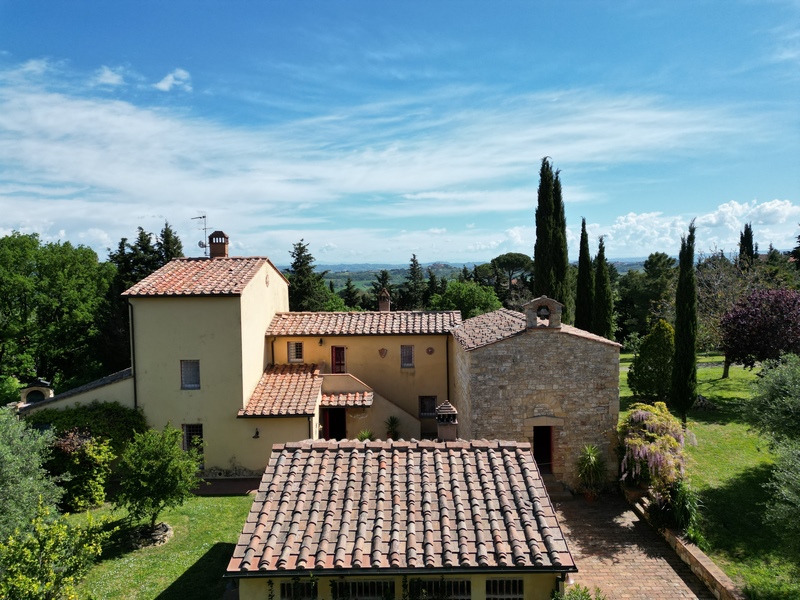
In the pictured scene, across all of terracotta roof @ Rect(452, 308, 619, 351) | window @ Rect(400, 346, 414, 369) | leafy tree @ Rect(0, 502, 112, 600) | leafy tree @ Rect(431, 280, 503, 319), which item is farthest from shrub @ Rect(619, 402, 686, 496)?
leafy tree @ Rect(431, 280, 503, 319)

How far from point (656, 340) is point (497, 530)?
68.9 ft

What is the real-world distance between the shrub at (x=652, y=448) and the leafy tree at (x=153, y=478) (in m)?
14.4

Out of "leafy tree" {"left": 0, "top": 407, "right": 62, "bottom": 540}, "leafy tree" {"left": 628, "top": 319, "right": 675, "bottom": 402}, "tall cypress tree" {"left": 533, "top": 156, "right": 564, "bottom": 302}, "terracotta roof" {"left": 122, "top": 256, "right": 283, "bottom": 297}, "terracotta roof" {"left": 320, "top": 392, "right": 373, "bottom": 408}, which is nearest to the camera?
"leafy tree" {"left": 0, "top": 407, "right": 62, "bottom": 540}

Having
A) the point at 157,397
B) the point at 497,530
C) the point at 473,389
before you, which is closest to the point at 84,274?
the point at 157,397

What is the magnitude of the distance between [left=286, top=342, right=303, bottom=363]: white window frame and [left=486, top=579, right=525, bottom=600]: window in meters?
17.7

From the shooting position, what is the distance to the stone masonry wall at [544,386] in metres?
19.2

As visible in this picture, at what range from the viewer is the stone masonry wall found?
1925 cm

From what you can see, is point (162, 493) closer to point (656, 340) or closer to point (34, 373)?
point (656, 340)

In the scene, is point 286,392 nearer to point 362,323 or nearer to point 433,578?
point 362,323

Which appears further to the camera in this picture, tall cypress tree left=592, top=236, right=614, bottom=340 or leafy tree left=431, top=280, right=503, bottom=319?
leafy tree left=431, top=280, right=503, bottom=319

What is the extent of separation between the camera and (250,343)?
21.9 m

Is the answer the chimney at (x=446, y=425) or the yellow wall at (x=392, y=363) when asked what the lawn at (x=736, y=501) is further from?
the yellow wall at (x=392, y=363)

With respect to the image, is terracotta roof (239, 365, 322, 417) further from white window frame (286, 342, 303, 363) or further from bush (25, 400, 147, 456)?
bush (25, 400, 147, 456)

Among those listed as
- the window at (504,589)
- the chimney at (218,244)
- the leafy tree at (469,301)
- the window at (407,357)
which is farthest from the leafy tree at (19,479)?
the leafy tree at (469,301)
